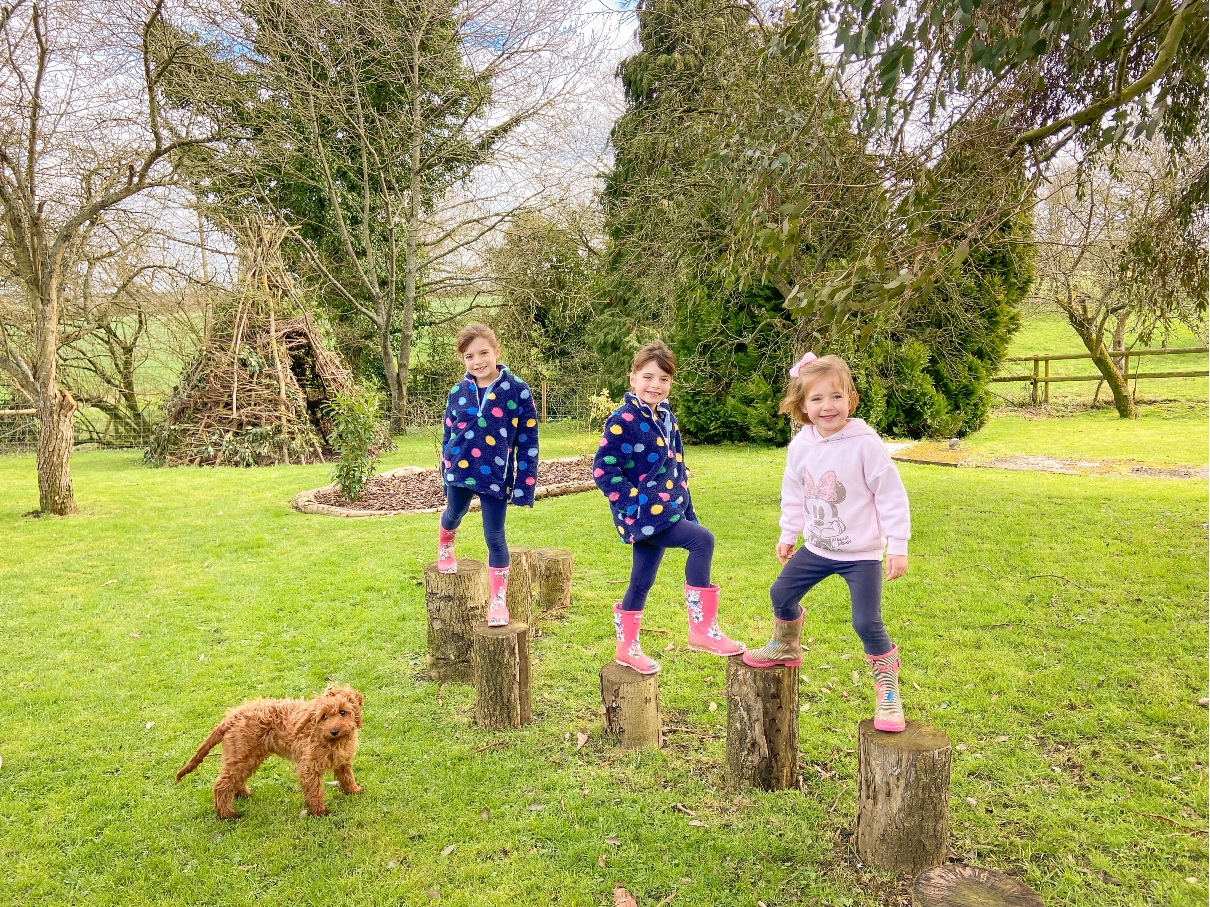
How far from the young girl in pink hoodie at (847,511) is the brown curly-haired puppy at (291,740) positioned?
71.9 inches

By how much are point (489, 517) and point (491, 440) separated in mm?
421

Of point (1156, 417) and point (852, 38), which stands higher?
point (852, 38)

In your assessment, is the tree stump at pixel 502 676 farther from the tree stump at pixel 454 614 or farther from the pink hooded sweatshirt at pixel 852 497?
the pink hooded sweatshirt at pixel 852 497

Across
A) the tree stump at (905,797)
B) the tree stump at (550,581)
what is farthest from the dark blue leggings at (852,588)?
the tree stump at (550,581)

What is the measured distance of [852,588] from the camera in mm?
2756

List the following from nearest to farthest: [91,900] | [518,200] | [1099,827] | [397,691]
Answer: [91,900] → [1099,827] → [397,691] → [518,200]

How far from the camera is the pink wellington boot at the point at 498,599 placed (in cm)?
374

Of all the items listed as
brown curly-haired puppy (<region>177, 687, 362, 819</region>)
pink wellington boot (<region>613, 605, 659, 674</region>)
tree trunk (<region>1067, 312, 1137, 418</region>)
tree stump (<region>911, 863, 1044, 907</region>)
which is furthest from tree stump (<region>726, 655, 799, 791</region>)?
tree trunk (<region>1067, 312, 1137, 418</region>)

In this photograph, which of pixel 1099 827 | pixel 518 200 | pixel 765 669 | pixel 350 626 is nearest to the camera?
pixel 1099 827

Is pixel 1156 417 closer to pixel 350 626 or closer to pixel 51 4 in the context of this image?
pixel 350 626

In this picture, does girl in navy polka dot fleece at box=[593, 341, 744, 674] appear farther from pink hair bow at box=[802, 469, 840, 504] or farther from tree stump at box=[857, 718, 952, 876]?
tree stump at box=[857, 718, 952, 876]

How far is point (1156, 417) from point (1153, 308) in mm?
11540

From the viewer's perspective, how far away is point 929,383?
12602 mm

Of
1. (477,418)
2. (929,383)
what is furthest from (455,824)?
(929,383)
